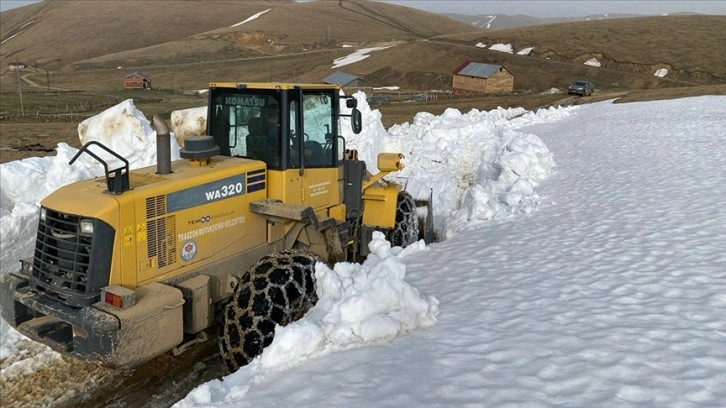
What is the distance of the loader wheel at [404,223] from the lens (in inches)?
373

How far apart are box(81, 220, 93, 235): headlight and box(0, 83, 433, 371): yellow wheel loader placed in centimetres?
1

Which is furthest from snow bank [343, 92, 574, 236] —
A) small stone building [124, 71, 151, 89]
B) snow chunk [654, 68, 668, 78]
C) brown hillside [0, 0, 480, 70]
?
brown hillside [0, 0, 480, 70]

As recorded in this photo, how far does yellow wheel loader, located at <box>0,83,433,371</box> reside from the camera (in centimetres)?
520

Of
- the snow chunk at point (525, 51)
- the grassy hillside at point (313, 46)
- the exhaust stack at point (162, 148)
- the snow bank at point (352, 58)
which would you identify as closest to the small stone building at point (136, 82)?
the grassy hillside at point (313, 46)

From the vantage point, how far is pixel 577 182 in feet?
40.2

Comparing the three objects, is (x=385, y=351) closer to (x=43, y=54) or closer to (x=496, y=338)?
(x=496, y=338)

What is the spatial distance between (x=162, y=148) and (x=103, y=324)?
6.50 feet

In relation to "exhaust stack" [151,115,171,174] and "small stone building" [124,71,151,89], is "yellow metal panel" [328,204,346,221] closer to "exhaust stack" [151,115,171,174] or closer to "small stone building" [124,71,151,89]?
"exhaust stack" [151,115,171,174]

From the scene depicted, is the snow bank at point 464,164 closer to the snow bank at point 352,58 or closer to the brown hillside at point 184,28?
the snow bank at point 352,58

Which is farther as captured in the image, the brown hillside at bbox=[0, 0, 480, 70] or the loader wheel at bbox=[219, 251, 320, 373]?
the brown hillside at bbox=[0, 0, 480, 70]

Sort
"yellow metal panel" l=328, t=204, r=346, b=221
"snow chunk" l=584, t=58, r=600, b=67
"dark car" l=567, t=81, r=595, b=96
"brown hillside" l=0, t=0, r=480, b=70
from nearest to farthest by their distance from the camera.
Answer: "yellow metal panel" l=328, t=204, r=346, b=221, "dark car" l=567, t=81, r=595, b=96, "snow chunk" l=584, t=58, r=600, b=67, "brown hillside" l=0, t=0, r=480, b=70

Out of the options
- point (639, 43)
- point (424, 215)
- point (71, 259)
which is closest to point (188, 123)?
point (424, 215)

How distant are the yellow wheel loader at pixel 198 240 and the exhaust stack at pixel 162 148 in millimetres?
12

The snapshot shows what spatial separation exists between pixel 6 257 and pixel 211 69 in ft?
251
